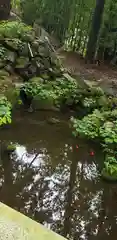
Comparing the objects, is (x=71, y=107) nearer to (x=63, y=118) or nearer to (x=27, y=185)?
(x=63, y=118)

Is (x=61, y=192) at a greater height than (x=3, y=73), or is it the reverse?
(x=3, y=73)

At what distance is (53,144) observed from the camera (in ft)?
14.2

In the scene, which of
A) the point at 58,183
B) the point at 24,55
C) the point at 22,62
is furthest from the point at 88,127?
the point at 24,55

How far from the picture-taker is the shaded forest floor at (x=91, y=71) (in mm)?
6732

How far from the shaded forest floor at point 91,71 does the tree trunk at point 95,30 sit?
0.93 feet

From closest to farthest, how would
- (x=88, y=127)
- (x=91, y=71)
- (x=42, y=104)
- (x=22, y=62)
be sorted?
1. (x=88, y=127)
2. (x=42, y=104)
3. (x=22, y=62)
4. (x=91, y=71)

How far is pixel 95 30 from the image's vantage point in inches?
309

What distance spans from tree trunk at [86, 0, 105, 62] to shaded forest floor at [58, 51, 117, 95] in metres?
0.28

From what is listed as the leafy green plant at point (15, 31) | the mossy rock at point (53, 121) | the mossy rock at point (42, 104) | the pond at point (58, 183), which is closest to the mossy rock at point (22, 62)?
the leafy green plant at point (15, 31)

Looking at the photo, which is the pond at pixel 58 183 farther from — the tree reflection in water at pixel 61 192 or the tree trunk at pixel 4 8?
the tree trunk at pixel 4 8

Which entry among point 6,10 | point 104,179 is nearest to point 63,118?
point 104,179

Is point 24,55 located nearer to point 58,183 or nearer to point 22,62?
point 22,62

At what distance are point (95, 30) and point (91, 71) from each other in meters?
1.07

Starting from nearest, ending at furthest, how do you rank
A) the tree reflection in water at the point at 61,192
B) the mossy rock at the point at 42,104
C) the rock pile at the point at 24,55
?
the tree reflection in water at the point at 61,192, the mossy rock at the point at 42,104, the rock pile at the point at 24,55
